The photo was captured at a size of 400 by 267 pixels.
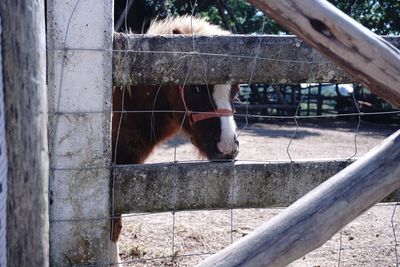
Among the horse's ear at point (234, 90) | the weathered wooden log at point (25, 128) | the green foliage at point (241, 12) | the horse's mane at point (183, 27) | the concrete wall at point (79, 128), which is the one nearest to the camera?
the weathered wooden log at point (25, 128)

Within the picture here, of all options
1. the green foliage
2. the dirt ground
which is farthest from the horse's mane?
the green foliage

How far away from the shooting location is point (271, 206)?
2.71 meters

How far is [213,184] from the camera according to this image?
2609mm

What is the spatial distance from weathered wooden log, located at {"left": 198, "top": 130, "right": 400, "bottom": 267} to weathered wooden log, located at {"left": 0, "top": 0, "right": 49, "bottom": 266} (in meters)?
0.53

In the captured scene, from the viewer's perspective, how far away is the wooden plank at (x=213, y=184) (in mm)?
2500

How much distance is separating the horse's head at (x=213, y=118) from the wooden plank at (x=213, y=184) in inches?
20.7

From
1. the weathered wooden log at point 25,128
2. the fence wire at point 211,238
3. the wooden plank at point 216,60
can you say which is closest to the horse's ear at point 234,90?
the fence wire at point 211,238

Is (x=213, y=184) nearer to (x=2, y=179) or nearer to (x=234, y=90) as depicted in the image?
(x=234, y=90)

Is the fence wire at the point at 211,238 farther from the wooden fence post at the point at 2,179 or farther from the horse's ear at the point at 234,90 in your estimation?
the wooden fence post at the point at 2,179

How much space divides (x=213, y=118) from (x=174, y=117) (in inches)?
17.2

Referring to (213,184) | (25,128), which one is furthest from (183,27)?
(25,128)

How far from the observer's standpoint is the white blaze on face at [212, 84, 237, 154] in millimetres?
3182

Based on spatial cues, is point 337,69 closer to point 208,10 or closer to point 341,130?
point 341,130

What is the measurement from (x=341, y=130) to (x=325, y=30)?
1257cm
